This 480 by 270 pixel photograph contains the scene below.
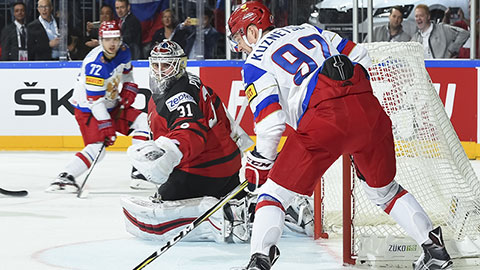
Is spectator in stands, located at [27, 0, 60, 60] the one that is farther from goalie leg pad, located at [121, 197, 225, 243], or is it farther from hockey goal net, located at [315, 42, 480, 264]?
hockey goal net, located at [315, 42, 480, 264]

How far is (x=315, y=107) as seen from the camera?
2955 millimetres

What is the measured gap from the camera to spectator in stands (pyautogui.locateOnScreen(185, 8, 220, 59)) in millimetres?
7738

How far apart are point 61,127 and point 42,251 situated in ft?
13.2

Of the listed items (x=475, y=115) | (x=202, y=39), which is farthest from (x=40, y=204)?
(x=475, y=115)

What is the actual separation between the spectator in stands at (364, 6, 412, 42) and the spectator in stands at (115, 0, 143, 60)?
201 centimetres

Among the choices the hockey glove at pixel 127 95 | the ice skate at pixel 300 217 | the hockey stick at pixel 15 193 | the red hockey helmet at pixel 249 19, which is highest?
the red hockey helmet at pixel 249 19

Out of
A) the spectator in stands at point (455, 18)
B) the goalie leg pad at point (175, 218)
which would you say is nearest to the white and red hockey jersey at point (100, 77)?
the goalie leg pad at point (175, 218)

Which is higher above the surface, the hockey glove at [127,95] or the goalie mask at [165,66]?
the goalie mask at [165,66]

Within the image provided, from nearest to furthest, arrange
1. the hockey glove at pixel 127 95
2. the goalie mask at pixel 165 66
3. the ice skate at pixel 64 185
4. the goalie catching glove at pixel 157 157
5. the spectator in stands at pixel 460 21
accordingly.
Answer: the goalie catching glove at pixel 157 157 → the goalie mask at pixel 165 66 → the ice skate at pixel 64 185 → the hockey glove at pixel 127 95 → the spectator in stands at pixel 460 21

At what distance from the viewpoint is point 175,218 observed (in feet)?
12.6

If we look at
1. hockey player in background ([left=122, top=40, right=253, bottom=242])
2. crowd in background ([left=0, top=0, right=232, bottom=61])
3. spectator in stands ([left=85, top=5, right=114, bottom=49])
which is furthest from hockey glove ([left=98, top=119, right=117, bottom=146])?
spectator in stands ([left=85, top=5, right=114, bottom=49])

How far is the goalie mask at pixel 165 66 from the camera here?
4188 mm

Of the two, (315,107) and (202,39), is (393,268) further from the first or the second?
(202,39)

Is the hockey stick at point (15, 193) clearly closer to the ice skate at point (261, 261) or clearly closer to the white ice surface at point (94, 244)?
the white ice surface at point (94, 244)
